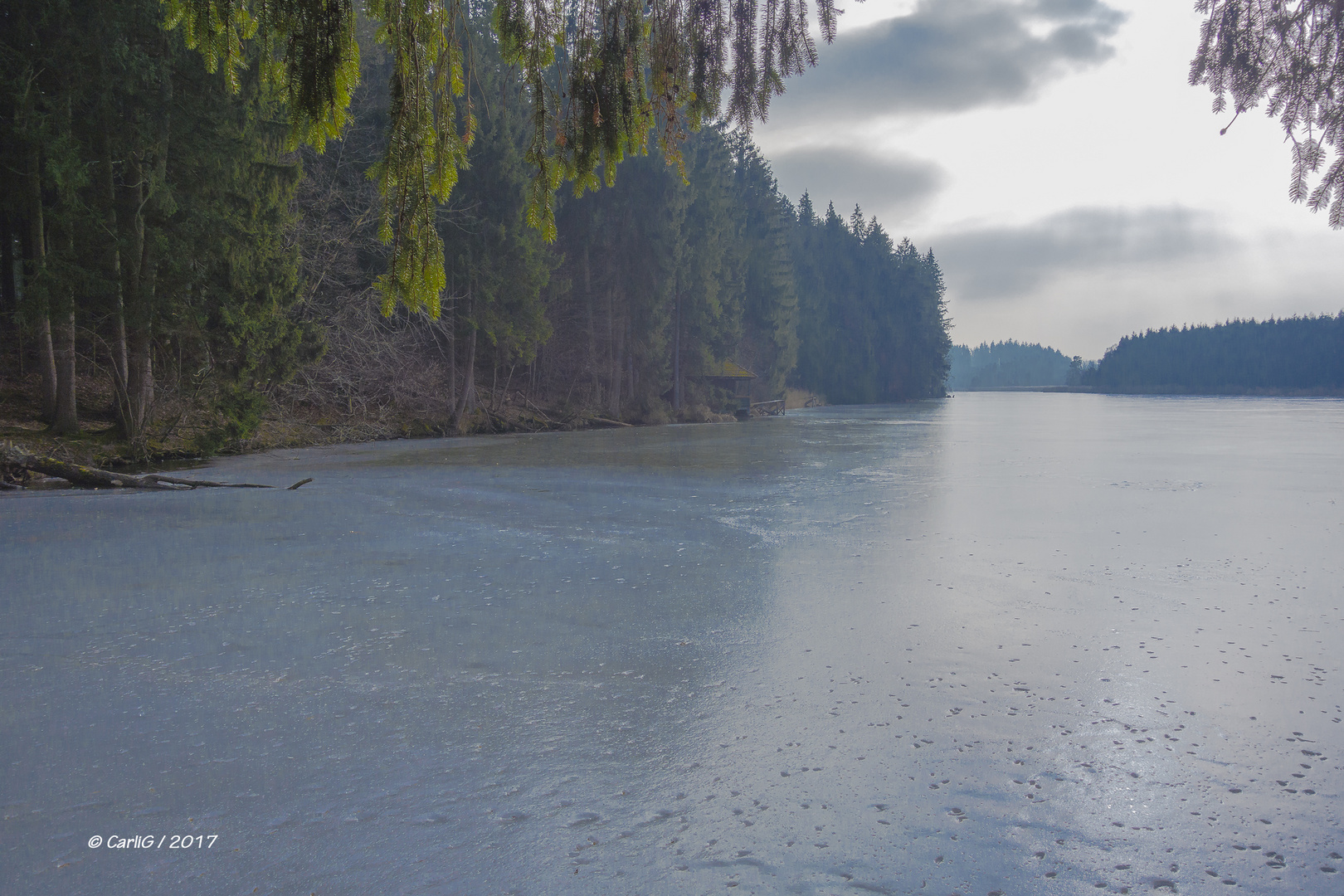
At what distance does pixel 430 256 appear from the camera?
3.36 meters

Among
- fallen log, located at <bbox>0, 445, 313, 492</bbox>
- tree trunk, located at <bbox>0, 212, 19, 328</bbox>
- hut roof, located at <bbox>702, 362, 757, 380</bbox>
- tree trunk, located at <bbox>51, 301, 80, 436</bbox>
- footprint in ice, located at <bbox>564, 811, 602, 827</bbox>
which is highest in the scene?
tree trunk, located at <bbox>0, 212, 19, 328</bbox>

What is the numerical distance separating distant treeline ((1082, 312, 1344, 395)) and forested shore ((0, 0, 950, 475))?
12165 cm

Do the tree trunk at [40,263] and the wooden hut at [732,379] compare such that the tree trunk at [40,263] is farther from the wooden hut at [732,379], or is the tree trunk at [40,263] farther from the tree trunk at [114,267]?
the wooden hut at [732,379]

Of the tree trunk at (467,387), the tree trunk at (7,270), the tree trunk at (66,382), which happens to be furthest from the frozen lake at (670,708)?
the tree trunk at (467,387)

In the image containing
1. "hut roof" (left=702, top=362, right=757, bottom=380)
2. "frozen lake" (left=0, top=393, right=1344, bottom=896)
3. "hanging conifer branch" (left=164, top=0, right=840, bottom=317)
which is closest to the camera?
"frozen lake" (left=0, top=393, right=1344, bottom=896)

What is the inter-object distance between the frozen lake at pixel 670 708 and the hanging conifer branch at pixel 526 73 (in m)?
1.92

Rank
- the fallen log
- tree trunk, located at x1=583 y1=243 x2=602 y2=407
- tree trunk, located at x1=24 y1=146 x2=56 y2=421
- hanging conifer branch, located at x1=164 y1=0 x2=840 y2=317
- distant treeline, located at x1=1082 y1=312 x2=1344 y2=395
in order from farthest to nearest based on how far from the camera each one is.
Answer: distant treeline, located at x1=1082 y1=312 x2=1344 y2=395 → tree trunk, located at x1=583 y1=243 x2=602 y2=407 → tree trunk, located at x1=24 y1=146 x2=56 y2=421 → the fallen log → hanging conifer branch, located at x1=164 y1=0 x2=840 y2=317

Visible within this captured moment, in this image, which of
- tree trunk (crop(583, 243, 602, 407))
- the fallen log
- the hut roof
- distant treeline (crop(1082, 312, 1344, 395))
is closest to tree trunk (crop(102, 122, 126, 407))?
the fallen log

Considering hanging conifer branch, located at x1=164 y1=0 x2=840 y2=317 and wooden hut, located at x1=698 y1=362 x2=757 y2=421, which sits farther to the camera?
wooden hut, located at x1=698 y1=362 x2=757 y2=421

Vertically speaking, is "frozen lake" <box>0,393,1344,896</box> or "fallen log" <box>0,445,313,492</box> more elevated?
"fallen log" <box>0,445,313,492</box>

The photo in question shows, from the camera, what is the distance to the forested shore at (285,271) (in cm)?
1316

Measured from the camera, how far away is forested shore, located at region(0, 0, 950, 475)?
43.2ft

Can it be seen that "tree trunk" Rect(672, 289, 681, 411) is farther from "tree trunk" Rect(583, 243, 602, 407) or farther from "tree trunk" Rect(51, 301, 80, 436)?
Answer: "tree trunk" Rect(51, 301, 80, 436)

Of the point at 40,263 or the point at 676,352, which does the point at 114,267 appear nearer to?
the point at 40,263
